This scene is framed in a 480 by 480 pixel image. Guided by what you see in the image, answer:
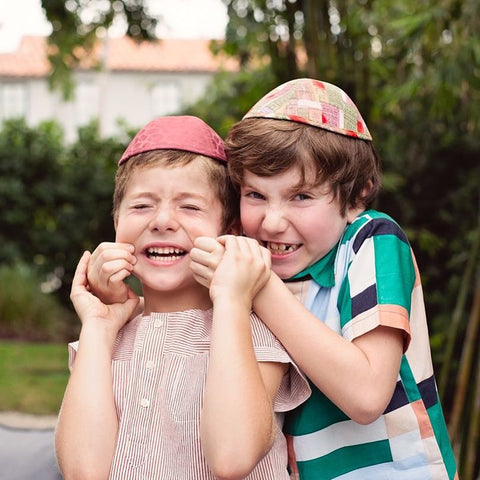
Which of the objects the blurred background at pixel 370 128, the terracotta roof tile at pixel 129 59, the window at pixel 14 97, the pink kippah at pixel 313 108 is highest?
the pink kippah at pixel 313 108

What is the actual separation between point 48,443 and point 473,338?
8.40 feet

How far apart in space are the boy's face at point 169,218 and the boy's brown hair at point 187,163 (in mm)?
15

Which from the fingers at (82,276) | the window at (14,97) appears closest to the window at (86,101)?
the window at (14,97)

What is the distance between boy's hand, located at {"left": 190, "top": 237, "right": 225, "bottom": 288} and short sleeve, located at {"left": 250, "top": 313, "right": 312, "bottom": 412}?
167mm

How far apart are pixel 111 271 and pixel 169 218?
8.1 inches

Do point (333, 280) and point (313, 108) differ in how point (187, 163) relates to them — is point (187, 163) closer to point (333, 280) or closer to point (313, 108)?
point (313, 108)

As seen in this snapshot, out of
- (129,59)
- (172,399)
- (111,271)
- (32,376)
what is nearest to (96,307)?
(111,271)

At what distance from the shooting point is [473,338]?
417 cm

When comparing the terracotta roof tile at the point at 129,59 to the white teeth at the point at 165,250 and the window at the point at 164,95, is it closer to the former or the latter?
the window at the point at 164,95

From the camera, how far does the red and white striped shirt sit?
5.75 feet

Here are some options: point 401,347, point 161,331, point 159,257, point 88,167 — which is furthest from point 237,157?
point 88,167

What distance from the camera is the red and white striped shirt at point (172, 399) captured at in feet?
5.75

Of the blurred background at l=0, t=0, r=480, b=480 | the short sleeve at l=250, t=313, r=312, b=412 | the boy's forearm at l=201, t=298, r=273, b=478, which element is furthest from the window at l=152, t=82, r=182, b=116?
the boy's forearm at l=201, t=298, r=273, b=478

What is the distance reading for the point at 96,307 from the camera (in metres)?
1.97
